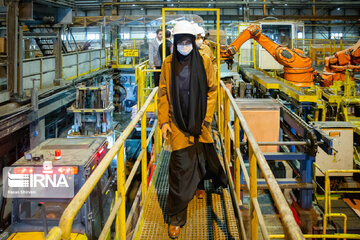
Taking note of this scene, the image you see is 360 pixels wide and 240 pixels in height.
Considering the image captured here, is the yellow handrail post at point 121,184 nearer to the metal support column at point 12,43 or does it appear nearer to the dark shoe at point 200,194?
the dark shoe at point 200,194

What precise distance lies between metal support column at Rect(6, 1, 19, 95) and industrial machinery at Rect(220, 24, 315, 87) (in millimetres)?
5679

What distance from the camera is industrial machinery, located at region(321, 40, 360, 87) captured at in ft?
35.4

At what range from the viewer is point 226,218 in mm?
3258

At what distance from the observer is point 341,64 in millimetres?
11078

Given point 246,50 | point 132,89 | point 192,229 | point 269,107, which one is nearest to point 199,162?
point 192,229

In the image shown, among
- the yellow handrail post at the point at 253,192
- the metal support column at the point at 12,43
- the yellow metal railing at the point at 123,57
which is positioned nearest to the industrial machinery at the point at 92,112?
the metal support column at the point at 12,43

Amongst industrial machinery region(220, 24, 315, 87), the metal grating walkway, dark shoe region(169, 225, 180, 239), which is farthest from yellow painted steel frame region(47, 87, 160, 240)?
industrial machinery region(220, 24, 315, 87)

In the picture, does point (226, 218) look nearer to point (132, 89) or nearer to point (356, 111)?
point (356, 111)

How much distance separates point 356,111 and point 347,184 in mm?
3621

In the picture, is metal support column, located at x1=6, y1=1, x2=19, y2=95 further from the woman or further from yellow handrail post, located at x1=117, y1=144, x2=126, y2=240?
yellow handrail post, located at x1=117, y1=144, x2=126, y2=240

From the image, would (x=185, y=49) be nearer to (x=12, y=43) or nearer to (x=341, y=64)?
(x=12, y=43)

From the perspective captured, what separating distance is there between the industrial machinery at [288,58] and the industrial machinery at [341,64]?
2027 millimetres

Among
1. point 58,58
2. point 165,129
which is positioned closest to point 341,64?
point 58,58

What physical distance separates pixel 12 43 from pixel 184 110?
6.85m
